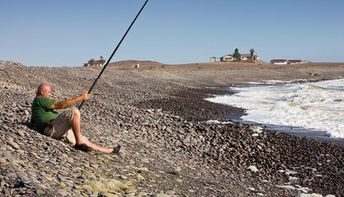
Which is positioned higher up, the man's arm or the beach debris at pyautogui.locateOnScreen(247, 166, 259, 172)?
the man's arm

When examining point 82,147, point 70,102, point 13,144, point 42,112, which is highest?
point 70,102

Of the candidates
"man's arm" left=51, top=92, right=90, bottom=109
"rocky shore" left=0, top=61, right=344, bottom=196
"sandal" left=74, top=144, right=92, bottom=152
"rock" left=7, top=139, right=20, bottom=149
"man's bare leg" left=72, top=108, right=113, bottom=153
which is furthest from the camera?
"sandal" left=74, top=144, right=92, bottom=152

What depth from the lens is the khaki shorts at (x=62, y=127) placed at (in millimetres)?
8750

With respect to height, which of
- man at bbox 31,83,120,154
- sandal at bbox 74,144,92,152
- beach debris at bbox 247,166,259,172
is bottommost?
beach debris at bbox 247,166,259,172

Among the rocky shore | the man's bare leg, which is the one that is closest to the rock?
the rocky shore

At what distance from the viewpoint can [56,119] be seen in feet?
29.2

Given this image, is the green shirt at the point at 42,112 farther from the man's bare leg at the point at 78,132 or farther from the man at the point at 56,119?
the man's bare leg at the point at 78,132

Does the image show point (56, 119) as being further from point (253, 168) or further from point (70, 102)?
point (253, 168)

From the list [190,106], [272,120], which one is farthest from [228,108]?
[272,120]

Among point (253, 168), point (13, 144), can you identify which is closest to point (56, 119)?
point (13, 144)

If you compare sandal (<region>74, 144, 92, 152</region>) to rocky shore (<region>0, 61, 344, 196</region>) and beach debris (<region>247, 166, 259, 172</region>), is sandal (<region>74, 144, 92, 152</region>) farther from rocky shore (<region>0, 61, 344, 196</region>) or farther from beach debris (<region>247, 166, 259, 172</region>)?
beach debris (<region>247, 166, 259, 172</region>)

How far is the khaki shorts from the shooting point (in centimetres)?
875

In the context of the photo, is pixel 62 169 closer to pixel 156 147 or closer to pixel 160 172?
pixel 160 172

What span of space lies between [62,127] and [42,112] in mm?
588
